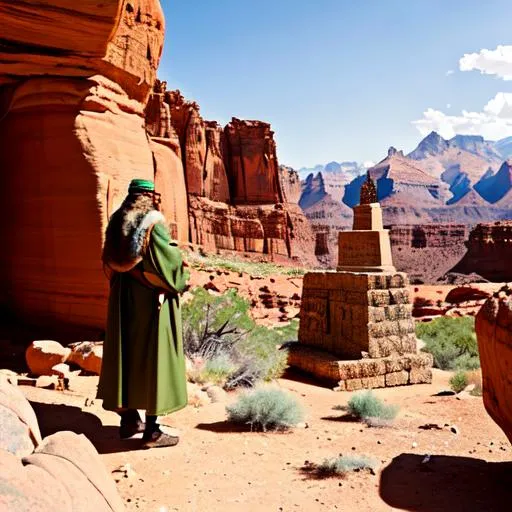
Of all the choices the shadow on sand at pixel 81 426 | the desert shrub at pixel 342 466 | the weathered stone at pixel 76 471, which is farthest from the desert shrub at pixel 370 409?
the weathered stone at pixel 76 471

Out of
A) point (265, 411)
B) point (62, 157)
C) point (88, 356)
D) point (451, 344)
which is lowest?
point (451, 344)

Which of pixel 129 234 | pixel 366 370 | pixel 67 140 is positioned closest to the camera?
Result: pixel 129 234

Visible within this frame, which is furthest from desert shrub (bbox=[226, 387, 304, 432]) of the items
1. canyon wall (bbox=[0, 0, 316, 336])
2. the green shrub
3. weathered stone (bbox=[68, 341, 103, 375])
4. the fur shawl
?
the green shrub

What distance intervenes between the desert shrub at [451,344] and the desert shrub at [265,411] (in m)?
6.14

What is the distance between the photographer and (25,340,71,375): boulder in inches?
231

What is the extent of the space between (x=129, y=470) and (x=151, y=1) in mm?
6897

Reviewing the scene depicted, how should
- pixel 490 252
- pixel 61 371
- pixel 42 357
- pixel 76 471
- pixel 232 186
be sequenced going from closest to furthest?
pixel 76 471 → pixel 61 371 → pixel 42 357 → pixel 490 252 → pixel 232 186

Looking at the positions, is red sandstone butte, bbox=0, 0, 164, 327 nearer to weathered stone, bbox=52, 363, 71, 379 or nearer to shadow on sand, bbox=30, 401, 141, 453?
weathered stone, bbox=52, 363, 71, 379

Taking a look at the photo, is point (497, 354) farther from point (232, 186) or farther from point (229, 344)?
point (232, 186)

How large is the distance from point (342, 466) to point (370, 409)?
6.68 feet

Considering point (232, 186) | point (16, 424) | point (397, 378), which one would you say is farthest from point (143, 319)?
point (232, 186)

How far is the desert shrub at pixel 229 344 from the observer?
7207mm

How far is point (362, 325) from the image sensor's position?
8586 mm

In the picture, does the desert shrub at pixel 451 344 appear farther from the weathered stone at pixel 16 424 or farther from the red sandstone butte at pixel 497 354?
the weathered stone at pixel 16 424
